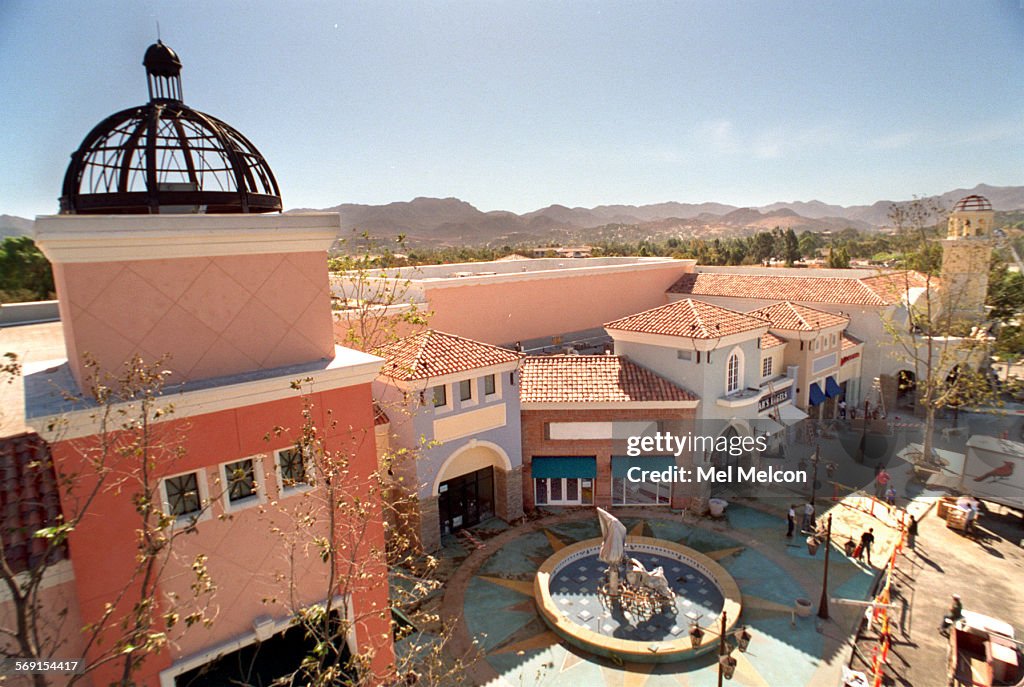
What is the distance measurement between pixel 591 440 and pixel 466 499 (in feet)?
19.1

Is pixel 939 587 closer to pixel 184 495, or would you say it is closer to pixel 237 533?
pixel 237 533

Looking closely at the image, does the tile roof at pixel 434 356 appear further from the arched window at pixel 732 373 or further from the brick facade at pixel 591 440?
the arched window at pixel 732 373

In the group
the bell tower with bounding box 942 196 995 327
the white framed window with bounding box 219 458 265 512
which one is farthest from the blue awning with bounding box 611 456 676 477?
the bell tower with bounding box 942 196 995 327

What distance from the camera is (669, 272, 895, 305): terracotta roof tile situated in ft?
119

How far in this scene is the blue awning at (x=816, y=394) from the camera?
102 feet

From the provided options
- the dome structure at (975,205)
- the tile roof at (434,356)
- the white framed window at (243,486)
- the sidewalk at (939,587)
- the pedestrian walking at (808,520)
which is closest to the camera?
the white framed window at (243,486)

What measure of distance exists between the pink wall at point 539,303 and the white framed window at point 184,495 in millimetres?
19658

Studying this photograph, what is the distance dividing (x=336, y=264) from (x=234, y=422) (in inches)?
459

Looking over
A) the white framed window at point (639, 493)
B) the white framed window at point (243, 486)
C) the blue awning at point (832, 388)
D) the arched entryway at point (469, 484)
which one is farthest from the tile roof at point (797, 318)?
the white framed window at point (243, 486)

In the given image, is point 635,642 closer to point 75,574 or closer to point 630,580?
point 630,580

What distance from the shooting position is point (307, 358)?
1090cm

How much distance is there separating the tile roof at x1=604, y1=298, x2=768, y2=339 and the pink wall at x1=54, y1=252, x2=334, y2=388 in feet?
54.8

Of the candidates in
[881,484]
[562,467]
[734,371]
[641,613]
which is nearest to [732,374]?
[734,371]

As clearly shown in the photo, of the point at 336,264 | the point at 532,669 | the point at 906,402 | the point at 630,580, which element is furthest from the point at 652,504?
the point at 906,402
